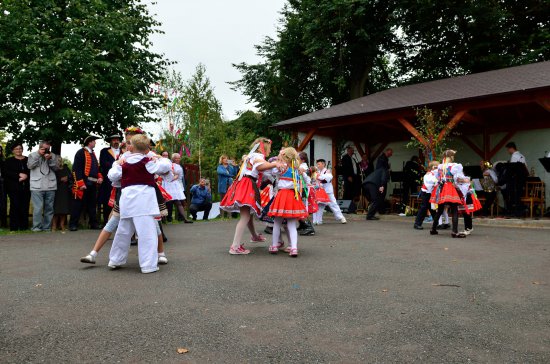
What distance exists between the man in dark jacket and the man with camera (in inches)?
340

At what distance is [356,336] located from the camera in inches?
135

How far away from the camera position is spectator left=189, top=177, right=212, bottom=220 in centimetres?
1453

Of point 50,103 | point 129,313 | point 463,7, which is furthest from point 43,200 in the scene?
point 463,7

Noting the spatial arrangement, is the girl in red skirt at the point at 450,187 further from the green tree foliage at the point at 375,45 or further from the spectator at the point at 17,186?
the green tree foliage at the point at 375,45

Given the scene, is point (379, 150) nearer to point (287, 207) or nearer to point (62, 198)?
point (62, 198)

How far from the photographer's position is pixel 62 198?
1122 cm

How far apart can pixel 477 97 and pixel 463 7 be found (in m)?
13.4

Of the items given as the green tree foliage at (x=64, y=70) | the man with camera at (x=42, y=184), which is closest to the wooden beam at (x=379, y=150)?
the green tree foliage at (x=64, y=70)

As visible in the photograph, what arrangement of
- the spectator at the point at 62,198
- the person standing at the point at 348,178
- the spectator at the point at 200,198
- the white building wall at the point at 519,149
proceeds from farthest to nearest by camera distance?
the person standing at the point at 348,178
the white building wall at the point at 519,149
the spectator at the point at 200,198
the spectator at the point at 62,198

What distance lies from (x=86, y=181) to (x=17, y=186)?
1710mm

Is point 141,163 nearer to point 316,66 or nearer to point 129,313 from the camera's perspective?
point 129,313

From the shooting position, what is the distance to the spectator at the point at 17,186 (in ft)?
36.0

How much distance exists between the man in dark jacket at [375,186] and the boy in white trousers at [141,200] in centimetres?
922

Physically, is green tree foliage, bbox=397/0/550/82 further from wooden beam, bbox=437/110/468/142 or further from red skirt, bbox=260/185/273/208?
red skirt, bbox=260/185/273/208
